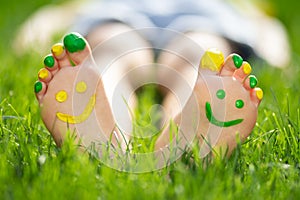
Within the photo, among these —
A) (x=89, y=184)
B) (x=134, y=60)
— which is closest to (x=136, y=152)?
(x=89, y=184)

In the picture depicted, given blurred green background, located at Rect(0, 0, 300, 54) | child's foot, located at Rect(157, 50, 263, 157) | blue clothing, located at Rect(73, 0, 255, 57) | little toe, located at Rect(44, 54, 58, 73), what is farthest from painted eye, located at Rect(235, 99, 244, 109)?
blurred green background, located at Rect(0, 0, 300, 54)

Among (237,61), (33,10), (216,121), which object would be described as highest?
(237,61)

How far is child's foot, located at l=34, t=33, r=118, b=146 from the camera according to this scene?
3.90ft

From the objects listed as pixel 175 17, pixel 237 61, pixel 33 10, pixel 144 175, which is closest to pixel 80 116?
pixel 144 175

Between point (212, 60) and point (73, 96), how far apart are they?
0.87 feet

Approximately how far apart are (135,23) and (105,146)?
89 centimetres

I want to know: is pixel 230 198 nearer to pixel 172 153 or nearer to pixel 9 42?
pixel 172 153

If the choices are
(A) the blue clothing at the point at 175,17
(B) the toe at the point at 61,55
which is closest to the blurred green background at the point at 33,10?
(A) the blue clothing at the point at 175,17

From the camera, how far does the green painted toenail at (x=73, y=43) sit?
3.91 ft

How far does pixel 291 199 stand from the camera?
1.03 meters

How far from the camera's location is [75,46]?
1194 millimetres

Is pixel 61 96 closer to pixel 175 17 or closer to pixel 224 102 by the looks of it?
pixel 224 102

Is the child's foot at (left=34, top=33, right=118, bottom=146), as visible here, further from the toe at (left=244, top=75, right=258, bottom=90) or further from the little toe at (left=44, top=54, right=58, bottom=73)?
the toe at (left=244, top=75, right=258, bottom=90)

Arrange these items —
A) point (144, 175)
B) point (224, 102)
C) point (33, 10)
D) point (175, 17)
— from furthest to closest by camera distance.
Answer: point (33, 10), point (175, 17), point (224, 102), point (144, 175)
